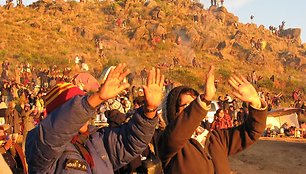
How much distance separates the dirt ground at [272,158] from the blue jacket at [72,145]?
9397mm

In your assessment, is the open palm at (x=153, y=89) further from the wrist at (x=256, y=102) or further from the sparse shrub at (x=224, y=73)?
the sparse shrub at (x=224, y=73)

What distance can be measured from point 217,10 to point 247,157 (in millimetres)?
70534

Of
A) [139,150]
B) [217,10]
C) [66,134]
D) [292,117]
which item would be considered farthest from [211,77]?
[217,10]

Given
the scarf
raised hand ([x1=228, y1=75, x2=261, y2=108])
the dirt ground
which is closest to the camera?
the scarf

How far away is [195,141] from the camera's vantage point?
3.64 metres

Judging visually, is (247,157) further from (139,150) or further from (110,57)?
(110,57)

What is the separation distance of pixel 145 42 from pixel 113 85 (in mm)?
55528

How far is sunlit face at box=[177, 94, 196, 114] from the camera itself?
146 inches

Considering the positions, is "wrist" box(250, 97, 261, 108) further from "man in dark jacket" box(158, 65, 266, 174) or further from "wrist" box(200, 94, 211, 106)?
"wrist" box(200, 94, 211, 106)

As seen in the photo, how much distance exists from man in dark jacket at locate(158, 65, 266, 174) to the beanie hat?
0.85 m

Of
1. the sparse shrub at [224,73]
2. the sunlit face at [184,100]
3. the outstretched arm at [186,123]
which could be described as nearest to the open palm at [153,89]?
the outstretched arm at [186,123]

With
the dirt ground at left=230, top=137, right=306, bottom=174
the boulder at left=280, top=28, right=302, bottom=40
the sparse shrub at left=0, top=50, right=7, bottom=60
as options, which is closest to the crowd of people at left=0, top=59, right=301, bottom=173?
the dirt ground at left=230, top=137, right=306, bottom=174

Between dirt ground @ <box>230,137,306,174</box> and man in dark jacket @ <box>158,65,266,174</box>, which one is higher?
man in dark jacket @ <box>158,65,266,174</box>

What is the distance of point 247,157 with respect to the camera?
14.8m
